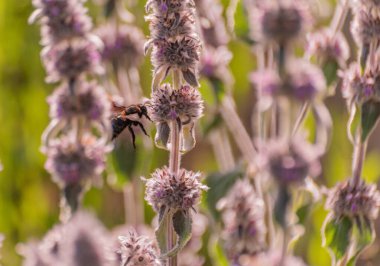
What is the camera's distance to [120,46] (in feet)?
5.31

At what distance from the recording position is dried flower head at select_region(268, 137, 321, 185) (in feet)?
4.21

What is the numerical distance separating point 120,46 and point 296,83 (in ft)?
1.44

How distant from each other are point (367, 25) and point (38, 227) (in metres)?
1.24

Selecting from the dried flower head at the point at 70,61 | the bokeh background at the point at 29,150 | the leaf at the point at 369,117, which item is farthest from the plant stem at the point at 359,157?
the bokeh background at the point at 29,150

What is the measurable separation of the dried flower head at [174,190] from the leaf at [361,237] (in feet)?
1.27

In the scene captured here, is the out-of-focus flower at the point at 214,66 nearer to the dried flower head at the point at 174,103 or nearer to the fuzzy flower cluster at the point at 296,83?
the fuzzy flower cluster at the point at 296,83

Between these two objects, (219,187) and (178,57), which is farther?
(219,187)

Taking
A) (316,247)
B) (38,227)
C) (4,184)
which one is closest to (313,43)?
(316,247)

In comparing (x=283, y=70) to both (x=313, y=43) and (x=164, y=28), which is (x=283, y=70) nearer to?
(x=313, y=43)

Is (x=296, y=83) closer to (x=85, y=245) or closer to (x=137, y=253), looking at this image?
(x=137, y=253)

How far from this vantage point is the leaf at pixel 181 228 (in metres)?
0.88

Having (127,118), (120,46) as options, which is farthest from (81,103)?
(120,46)

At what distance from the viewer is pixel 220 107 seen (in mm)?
1476

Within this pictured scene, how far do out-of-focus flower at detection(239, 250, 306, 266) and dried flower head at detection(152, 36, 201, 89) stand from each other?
0.34m
